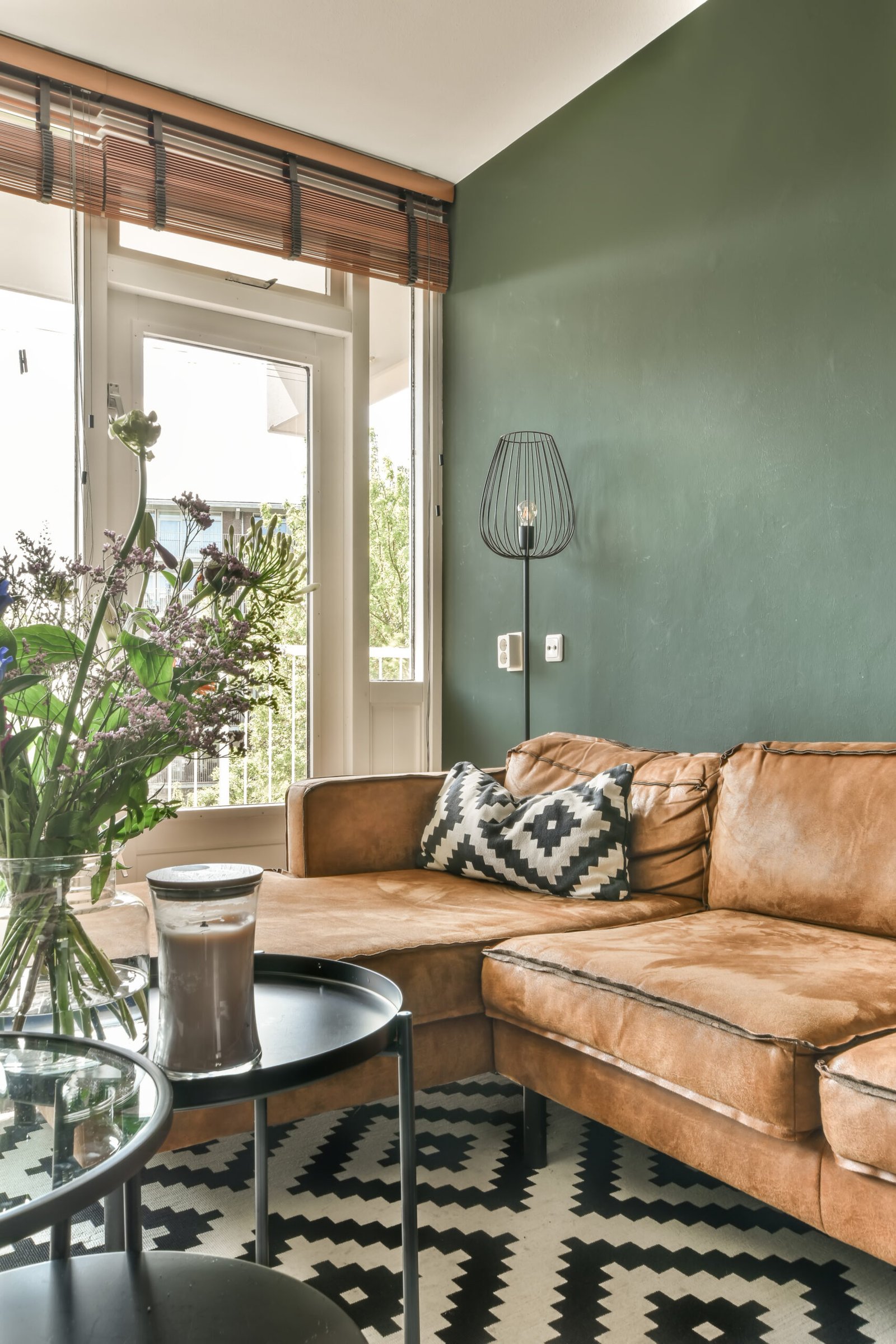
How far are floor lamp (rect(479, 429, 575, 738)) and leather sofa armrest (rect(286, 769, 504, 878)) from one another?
64 cm

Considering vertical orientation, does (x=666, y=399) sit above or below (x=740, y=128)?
below

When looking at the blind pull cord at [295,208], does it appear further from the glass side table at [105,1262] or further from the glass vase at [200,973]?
the glass side table at [105,1262]

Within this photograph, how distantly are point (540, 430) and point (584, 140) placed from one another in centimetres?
92

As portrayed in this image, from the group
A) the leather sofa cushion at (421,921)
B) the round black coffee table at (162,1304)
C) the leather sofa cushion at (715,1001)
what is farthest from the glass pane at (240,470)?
the round black coffee table at (162,1304)

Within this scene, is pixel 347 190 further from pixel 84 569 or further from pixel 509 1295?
pixel 509 1295

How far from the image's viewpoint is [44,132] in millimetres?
3010

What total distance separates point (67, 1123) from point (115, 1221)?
1.50 ft

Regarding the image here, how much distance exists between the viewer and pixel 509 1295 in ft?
4.75

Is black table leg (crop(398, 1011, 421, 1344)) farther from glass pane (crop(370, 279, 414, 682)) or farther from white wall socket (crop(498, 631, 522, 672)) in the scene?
glass pane (crop(370, 279, 414, 682))

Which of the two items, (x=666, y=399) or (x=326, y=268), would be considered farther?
(x=326, y=268)

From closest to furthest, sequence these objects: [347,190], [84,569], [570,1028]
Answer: [84,569]
[570,1028]
[347,190]

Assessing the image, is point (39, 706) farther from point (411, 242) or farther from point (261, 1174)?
point (411, 242)

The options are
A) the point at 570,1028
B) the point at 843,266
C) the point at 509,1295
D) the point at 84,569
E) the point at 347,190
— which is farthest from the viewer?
the point at 347,190

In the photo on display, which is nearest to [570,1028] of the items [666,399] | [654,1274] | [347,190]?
[654,1274]
